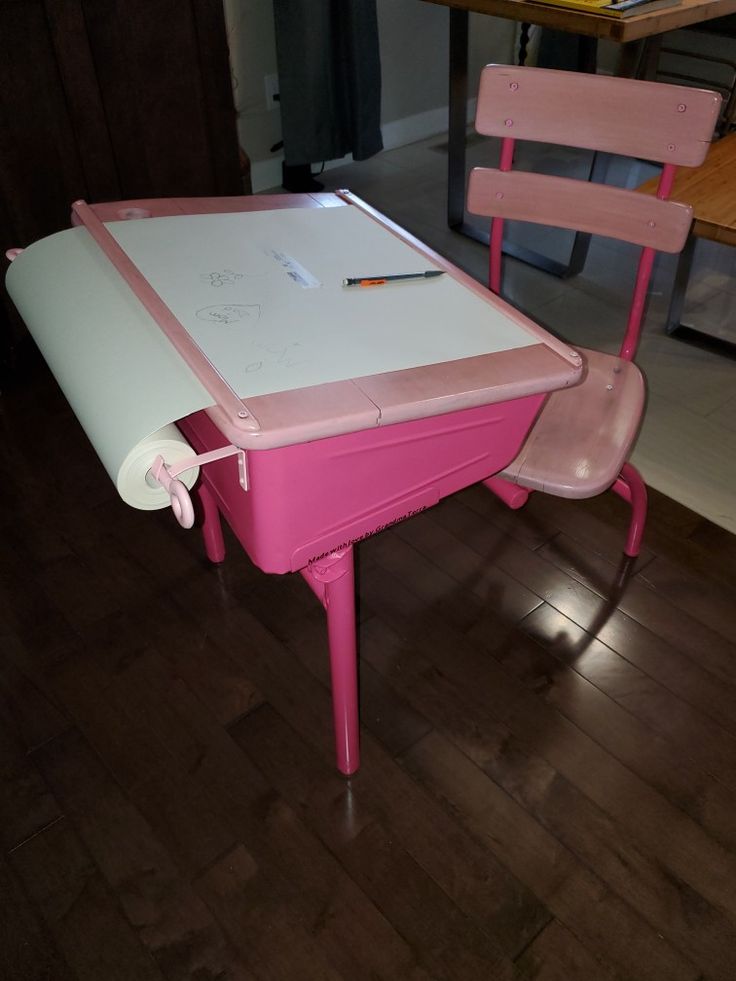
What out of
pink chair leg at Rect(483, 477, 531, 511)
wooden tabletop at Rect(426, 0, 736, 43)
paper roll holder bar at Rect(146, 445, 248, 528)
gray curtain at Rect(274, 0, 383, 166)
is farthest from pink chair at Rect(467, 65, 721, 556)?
gray curtain at Rect(274, 0, 383, 166)

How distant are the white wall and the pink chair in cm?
185

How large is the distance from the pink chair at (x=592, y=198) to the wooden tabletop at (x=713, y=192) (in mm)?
520

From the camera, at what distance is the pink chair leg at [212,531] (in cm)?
160

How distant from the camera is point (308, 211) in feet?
4.33

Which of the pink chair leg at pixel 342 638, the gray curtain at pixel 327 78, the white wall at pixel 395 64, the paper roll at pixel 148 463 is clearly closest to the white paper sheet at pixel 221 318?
the paper roll at pixel 148 463

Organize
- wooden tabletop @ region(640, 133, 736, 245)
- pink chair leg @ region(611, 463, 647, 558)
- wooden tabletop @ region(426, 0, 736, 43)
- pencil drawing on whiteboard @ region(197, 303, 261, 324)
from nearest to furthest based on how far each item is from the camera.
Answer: pencil drawing on whiteboard @ region(197, 303, 261, 324), pink chair leg @ region(611, 463, 647, 558), wooden tabletop @ region(640, 133, 736, 245), wooden tabletop @ region(426, 0, 736, 43)

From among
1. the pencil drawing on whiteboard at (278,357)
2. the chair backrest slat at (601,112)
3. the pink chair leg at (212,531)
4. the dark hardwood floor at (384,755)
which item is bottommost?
the dark hardwood floor at (384,755)

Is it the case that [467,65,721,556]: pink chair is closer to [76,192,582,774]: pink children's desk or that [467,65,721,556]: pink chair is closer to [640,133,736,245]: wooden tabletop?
[76,192,582,774]: pink children's desk

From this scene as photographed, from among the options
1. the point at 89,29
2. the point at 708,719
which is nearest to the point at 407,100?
the point at 89,29

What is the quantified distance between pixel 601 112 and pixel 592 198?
142 mm

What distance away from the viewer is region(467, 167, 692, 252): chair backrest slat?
1.36 m

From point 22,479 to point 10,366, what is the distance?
1.68 ft

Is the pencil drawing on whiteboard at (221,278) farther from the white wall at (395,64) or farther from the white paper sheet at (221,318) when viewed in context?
the white wall at (395,64)

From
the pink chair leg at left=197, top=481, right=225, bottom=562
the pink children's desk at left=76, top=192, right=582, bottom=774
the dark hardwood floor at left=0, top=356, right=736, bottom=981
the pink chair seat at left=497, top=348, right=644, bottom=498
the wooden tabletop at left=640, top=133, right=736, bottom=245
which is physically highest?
the pink children's desk at left=76, top=192, right=582, bottom=774
